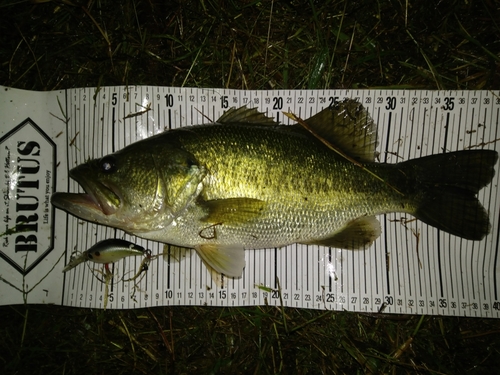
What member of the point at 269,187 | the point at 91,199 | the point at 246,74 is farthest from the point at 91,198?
the point at 246,74

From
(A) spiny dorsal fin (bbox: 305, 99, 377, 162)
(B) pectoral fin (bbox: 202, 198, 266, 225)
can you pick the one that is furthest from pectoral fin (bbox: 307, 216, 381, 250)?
(B) pectoral fin (bbox: 202, 198, 266, 225)

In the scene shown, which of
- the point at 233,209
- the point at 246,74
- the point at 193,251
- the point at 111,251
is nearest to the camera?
the point at 233,209

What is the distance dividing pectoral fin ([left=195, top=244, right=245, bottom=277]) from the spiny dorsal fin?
102cm

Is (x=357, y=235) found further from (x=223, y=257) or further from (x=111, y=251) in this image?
(x=111, y=251)

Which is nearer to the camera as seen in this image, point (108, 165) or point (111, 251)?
point (108, 165)

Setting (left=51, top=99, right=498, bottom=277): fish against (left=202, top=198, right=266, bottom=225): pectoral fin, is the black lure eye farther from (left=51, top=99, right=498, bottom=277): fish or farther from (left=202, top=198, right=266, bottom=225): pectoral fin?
(left=202, top=198, right=266, bottom=225): pectoral fin

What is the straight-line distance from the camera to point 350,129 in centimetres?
234

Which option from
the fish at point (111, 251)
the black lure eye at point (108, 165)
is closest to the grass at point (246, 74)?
the fish at point (111, 251)

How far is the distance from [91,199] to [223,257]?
3.10ft

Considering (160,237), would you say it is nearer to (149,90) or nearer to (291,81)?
(149,90)

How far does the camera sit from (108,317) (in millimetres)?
2633

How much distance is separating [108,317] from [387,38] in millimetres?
3170

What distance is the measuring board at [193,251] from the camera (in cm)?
249

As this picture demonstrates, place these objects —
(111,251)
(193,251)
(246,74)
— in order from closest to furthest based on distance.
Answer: (111,251) < (193,251) < (246,74)
